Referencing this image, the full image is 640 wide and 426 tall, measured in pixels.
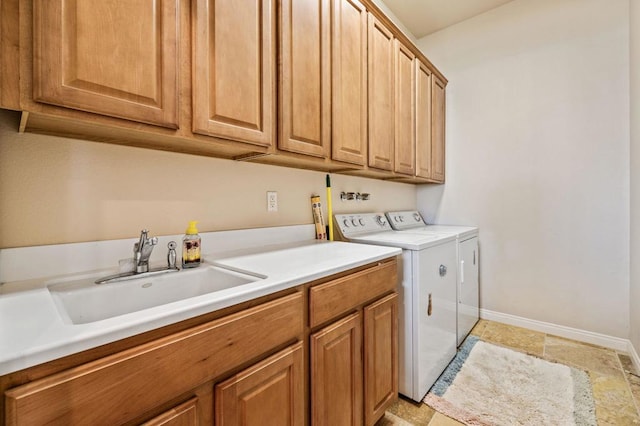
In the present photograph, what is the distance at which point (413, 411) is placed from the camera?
150 centimetres

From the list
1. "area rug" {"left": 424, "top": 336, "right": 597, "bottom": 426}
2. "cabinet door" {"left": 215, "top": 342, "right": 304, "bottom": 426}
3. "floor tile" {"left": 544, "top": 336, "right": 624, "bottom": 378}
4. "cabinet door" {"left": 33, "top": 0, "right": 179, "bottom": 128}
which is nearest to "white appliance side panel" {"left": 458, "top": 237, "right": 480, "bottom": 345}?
"area rug" {"left": 424, "top": 336, "right": 597, "bottom": 426}

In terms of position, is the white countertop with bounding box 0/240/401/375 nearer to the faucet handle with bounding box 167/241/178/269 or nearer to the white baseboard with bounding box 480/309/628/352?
the faucet handle with bounding box 167/241/178/269

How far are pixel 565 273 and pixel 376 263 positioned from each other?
2.02m

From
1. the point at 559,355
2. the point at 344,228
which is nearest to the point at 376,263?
the point at 344,228

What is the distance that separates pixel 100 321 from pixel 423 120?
2.48 meters

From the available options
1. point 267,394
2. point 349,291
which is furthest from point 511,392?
point 267,394

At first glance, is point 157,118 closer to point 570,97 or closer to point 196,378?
point 196,378

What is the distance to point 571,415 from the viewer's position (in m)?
1.43

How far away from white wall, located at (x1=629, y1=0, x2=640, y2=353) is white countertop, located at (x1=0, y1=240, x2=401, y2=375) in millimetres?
2020

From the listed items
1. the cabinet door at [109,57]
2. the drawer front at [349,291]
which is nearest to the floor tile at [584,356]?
the drawer front at [349,291]

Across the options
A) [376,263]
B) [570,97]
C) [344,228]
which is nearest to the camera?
[376,263]

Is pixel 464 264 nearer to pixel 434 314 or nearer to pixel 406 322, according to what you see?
pixel 434 314

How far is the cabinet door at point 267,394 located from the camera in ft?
2.35

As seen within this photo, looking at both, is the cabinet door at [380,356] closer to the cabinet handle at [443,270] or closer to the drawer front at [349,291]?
the drawer front at [349,291]
